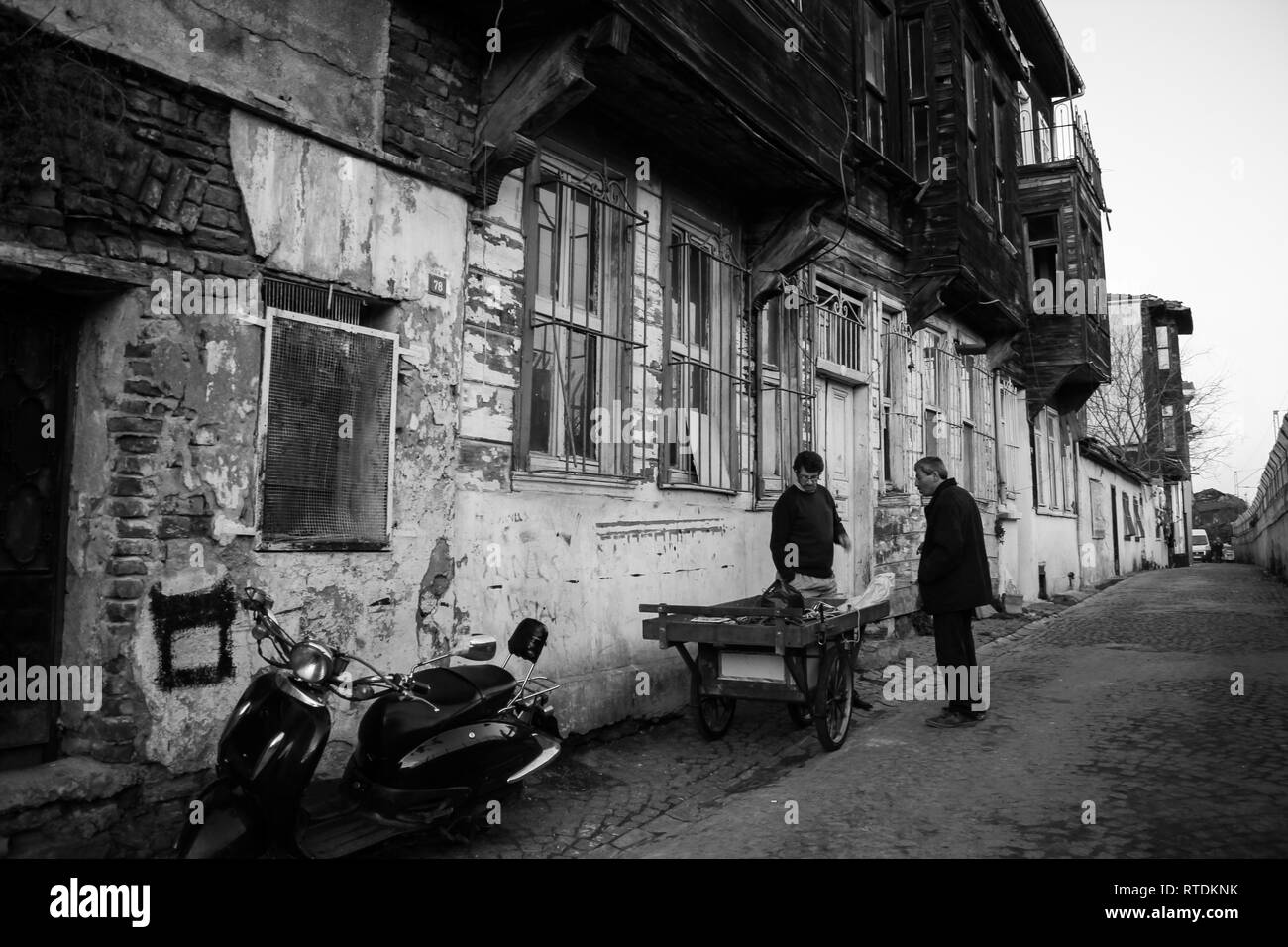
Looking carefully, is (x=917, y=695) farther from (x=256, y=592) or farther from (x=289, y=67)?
(x=289, y=67)

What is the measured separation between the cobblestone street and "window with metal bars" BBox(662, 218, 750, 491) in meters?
2.25

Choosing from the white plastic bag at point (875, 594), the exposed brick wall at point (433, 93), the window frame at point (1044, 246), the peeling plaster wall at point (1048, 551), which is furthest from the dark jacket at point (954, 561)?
the window frame at point (1044, 246)

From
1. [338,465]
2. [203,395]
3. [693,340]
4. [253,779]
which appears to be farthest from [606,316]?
[253,779]

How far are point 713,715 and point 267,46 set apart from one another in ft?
16.7

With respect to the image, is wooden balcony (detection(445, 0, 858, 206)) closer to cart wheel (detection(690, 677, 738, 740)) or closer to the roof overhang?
cart wheel (detection(690, 677, 738, 740))

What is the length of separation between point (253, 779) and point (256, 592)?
28.2 inches

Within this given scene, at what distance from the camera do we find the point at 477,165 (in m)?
5.56

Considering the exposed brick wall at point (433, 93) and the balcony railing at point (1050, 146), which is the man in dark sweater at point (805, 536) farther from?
the balcony railing at point (1050, 146)

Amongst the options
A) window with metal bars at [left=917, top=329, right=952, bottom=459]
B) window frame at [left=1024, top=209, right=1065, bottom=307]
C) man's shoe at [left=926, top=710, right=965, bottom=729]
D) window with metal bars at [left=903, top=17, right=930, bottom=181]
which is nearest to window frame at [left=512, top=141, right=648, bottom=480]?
man's shoe at [left=926, top=710, right=965, bottom=729]

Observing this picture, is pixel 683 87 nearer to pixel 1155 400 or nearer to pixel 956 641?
pixel 956 641

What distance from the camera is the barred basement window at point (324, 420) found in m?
4.48

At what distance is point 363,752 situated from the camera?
387 cm

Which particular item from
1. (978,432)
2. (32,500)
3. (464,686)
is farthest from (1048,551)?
(32,500)

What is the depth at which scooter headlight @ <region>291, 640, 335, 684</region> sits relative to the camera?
3307 millimetres
